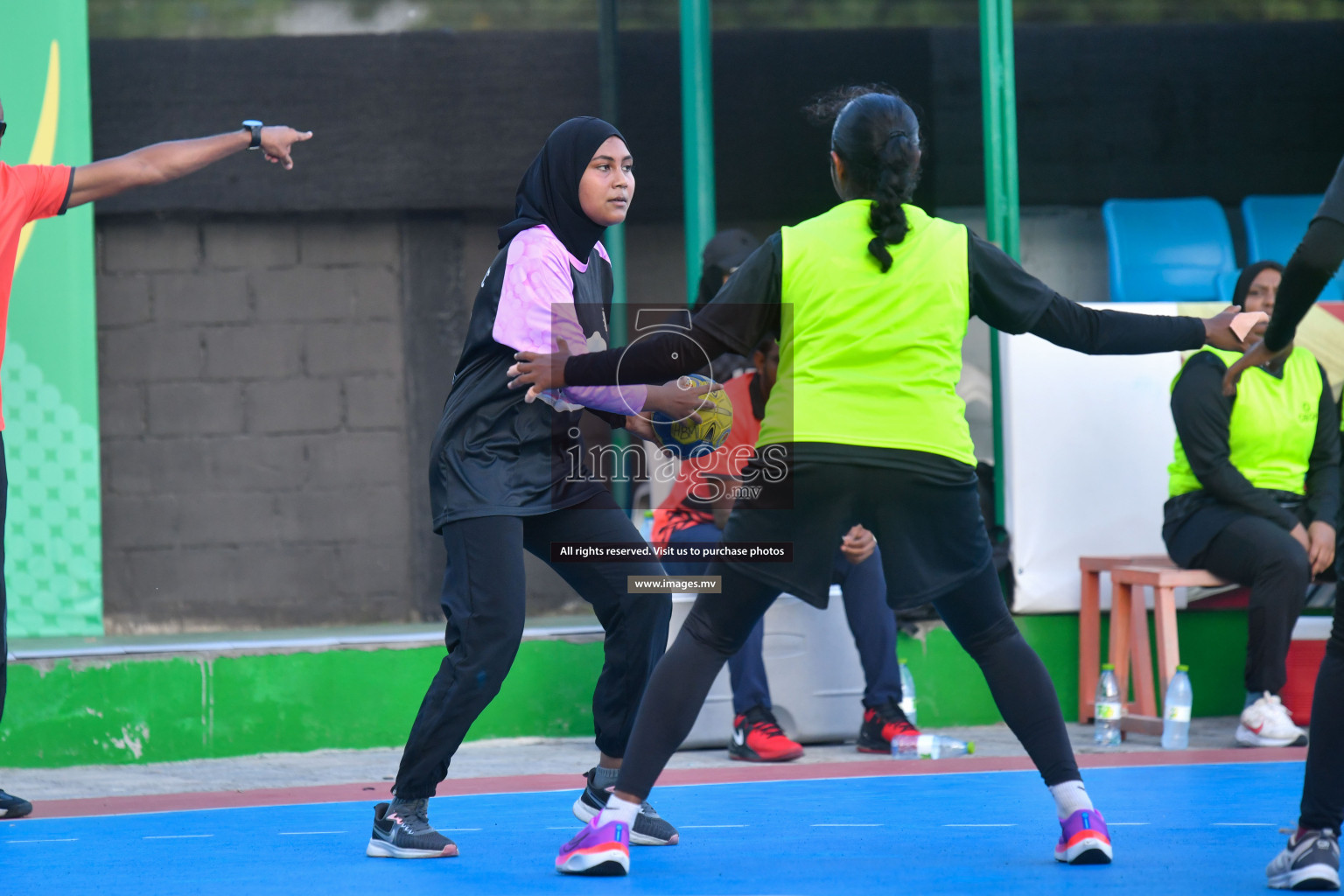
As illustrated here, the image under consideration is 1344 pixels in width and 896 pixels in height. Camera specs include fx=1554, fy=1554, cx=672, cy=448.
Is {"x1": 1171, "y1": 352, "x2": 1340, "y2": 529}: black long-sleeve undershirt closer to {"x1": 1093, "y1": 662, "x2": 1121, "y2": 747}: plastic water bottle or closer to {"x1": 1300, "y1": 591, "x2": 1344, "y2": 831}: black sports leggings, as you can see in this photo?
{"x1": 1093, "y1": 662, "x2": 1121, "y2": 747}: plastic water bottle

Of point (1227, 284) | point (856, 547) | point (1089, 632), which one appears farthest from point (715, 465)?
point (1227, 284)

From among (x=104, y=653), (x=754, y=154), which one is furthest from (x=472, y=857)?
(x=754, y=154)

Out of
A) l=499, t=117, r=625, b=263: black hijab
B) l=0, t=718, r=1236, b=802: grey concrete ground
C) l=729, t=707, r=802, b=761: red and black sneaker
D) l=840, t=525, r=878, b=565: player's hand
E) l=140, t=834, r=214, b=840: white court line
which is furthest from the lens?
l=840, t=525, r=878, b=565: player's hand

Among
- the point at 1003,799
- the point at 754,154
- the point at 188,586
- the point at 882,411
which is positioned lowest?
the point at 1003,799

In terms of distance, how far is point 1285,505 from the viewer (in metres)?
6.04

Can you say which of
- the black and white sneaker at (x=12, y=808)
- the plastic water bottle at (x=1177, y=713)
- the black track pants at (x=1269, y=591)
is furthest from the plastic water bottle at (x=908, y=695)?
the black and white sneaker at (x=12, y=808)

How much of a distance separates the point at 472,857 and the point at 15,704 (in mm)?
2607

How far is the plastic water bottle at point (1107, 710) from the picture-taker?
5750mm

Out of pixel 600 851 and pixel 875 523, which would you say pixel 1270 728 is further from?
pixel 600 851

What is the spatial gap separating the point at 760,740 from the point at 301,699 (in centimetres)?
174

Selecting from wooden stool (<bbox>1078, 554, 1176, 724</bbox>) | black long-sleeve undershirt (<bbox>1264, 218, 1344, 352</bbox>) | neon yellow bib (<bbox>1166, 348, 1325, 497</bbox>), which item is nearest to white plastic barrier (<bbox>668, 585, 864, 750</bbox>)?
wooden stool (<bbox>1078, 554, 1176, 724</bbox>)

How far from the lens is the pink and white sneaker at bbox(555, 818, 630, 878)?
3.41 meters

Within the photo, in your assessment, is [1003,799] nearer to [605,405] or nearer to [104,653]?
[605,405]

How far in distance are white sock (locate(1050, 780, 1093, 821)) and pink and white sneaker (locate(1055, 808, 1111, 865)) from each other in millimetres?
10
